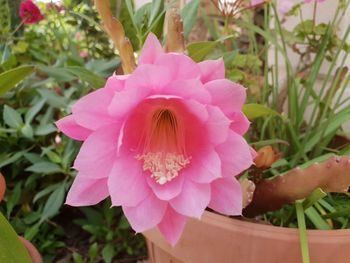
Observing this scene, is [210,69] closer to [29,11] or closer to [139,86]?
[139,86]

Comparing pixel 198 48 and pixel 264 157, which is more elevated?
A: pixel 198 48

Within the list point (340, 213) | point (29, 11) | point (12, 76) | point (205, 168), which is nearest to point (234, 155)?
point (205, 168)

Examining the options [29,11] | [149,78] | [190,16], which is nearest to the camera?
[149,78]

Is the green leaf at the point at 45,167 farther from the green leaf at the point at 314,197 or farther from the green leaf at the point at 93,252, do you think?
the green leaf at the point at 314,197

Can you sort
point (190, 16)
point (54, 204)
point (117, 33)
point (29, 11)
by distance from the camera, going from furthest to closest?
point (29, 11)
point (54, 204)
point (190, 16)
point (117, 33)

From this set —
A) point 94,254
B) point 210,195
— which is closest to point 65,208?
point 94,254
